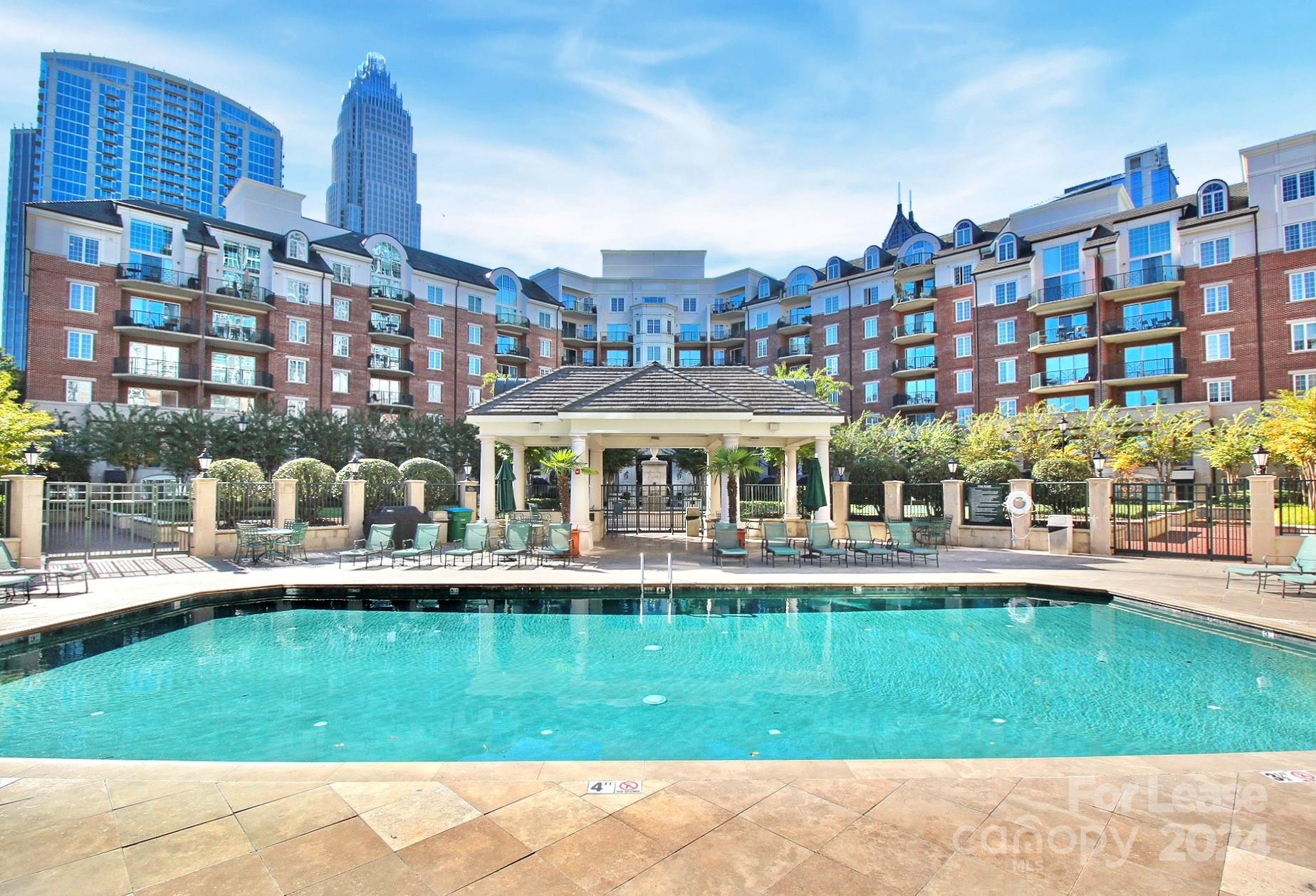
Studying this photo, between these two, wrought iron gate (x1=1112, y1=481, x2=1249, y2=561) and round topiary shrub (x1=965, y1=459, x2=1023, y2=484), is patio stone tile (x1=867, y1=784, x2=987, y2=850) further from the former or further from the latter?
round topiary shrub (x1=965, y1=459, x2=1023, y2=484)

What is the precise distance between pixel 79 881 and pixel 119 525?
92.8 feet

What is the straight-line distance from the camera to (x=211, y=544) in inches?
659

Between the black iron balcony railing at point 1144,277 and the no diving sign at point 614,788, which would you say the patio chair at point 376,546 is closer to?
the no diving sign at point 614,788

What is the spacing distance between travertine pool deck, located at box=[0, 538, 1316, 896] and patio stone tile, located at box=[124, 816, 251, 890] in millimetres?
12

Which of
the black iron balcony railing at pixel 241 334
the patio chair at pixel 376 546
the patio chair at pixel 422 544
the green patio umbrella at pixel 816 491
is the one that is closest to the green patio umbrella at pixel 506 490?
the patio chair at pixel 422 544

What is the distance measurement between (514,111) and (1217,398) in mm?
38225

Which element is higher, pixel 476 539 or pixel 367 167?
pixel 367 167

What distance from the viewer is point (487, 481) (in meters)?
19.1

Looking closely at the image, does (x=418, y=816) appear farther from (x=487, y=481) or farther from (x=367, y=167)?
(x=367, y=167)

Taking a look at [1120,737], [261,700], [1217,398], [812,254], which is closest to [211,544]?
[261,700]

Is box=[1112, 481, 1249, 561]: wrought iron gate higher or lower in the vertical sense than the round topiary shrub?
lower

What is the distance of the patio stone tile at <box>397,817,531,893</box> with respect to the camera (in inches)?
129

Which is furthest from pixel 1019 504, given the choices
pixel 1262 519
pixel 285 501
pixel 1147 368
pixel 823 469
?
pixel 1147 368

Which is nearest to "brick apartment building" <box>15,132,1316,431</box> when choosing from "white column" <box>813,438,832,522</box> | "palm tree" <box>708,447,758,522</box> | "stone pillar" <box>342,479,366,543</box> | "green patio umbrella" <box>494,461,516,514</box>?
"stone pillar" <box>342,479,366,543</box>
